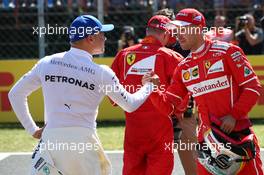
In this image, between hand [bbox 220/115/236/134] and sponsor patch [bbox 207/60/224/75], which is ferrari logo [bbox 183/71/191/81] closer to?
sponsor patch [bbox 207/60/224/75]

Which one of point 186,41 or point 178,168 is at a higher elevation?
point 186,41

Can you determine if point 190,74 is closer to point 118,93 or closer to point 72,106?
point 118,93

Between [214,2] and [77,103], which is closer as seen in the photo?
[77,103]

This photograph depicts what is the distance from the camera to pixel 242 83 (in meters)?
5.56

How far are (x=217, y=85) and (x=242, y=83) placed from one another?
218 millimetres

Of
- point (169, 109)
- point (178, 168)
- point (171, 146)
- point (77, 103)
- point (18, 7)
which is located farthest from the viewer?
point (18, 7)

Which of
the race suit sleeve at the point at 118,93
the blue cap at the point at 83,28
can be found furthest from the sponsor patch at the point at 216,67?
the blue cap at the point at 83,28

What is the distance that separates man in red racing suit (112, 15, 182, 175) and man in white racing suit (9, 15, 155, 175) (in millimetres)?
1495

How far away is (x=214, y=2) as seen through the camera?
1527 cm

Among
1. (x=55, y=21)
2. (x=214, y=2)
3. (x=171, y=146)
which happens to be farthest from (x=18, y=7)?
(x=171, y=146)

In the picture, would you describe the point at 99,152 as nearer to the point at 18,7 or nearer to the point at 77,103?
the point at 77,103

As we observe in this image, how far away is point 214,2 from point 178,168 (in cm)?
702

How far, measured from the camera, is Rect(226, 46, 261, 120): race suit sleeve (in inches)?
217

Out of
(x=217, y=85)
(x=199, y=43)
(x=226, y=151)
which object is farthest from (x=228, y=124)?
(x=199, y=43)
